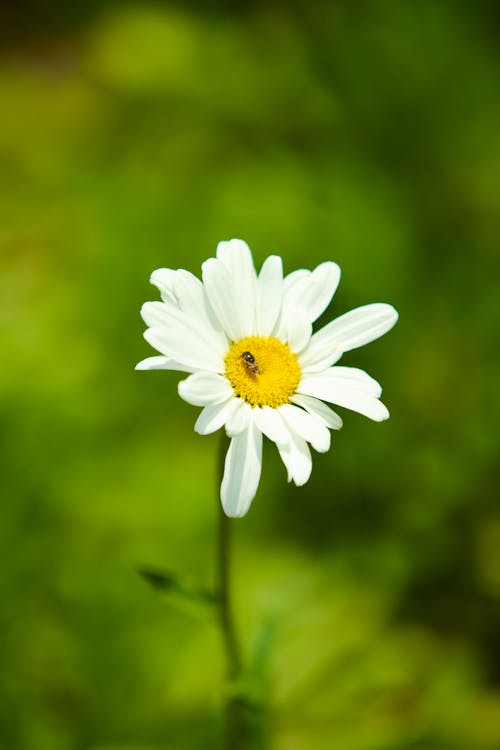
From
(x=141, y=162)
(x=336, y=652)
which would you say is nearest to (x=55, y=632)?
(x=336, y=652)

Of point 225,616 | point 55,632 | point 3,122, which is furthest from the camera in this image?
point 3,122

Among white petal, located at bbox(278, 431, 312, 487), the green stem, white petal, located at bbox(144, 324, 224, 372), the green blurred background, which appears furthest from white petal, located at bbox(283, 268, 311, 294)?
the green blurred background

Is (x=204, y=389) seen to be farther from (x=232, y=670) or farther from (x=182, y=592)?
(x=232, y=670)

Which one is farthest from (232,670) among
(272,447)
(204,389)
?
(272,447)

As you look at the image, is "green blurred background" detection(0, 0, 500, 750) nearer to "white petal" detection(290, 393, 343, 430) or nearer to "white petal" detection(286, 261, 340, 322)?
"white petal" detection(290, 393, 343, 430)

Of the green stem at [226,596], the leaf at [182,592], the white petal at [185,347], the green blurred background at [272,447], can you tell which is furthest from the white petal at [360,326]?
the green blurred background at [272,447]

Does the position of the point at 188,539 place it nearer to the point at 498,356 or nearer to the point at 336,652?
the point at 336,652
